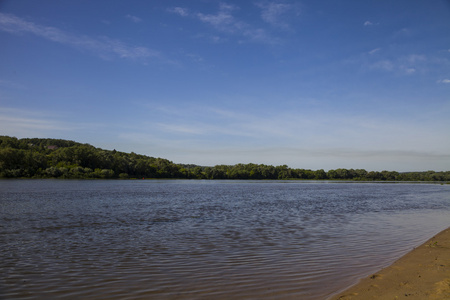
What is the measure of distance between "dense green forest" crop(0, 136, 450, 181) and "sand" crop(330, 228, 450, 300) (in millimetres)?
93666

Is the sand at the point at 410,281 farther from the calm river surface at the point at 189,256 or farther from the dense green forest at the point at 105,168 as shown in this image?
the dense green forest at the point at 105,168

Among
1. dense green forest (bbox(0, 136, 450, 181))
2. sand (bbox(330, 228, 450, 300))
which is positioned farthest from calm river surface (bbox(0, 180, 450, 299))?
dense green forest (bbox(0, 136, 450, 181))

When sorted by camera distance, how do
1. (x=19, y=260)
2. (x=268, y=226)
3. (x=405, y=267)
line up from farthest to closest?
(x=268, y=226) < (x=19, y=260) < (x=405, y=267)

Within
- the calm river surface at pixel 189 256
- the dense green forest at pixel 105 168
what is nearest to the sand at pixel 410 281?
the calm river surface at pixel 189 256

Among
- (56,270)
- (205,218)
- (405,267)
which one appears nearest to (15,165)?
(205,218)

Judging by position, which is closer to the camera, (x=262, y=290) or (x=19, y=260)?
(x=262, y=290)

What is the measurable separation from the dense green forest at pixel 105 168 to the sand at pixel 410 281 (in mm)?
93666

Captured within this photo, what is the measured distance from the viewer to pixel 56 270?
7668mm

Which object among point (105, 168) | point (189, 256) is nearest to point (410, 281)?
point (189, 256)

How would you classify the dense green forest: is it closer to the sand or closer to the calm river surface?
the calm river surface

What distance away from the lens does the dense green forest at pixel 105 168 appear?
274ft

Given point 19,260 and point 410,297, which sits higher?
point 410,297

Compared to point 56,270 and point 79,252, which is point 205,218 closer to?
point 79,252

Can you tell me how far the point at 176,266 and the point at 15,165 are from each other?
92.8 metres
